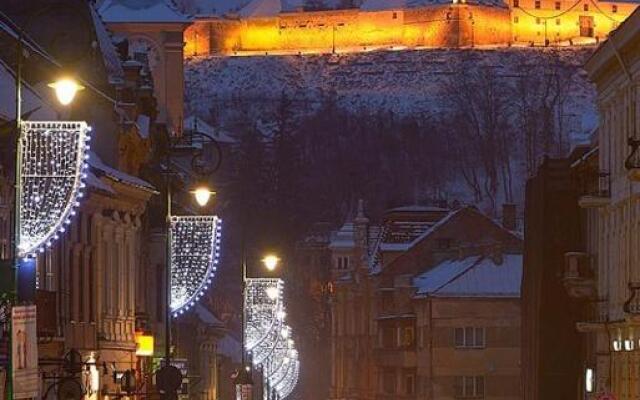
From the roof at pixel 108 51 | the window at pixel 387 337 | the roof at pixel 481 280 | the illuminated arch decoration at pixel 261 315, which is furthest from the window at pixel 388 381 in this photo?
the roof at pixel 108 51

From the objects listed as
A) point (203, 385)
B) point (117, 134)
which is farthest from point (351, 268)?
point (117, 134)

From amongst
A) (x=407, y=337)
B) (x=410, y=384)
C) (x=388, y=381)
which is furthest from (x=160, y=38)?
(x=410, y=384)

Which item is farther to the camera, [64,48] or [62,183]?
[64,48]

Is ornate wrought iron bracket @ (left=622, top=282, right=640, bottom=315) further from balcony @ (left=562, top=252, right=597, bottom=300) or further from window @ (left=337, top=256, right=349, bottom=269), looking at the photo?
window @ (left=337, top=256, right=349, bottom=269)

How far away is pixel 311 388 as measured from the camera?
128 meters

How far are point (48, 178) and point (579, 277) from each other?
1035 inches

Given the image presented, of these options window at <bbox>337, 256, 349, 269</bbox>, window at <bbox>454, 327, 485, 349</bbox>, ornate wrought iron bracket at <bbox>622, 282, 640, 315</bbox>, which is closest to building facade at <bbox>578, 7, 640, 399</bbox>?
ornate wrought iron bracket at <bbox>622, 282, 640, 315</bbox>

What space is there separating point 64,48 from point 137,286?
710cm

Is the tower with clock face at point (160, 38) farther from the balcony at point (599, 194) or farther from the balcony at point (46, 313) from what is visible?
the balcony at point (46, 313)

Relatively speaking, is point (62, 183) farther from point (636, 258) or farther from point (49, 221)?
point (636, 258)

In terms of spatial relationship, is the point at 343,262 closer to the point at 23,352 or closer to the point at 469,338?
the point at 469,338

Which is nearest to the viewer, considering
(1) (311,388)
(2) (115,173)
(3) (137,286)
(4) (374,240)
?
(2) (115,173)

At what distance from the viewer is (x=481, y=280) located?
8356cm

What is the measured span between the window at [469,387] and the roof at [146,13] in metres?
18.7
